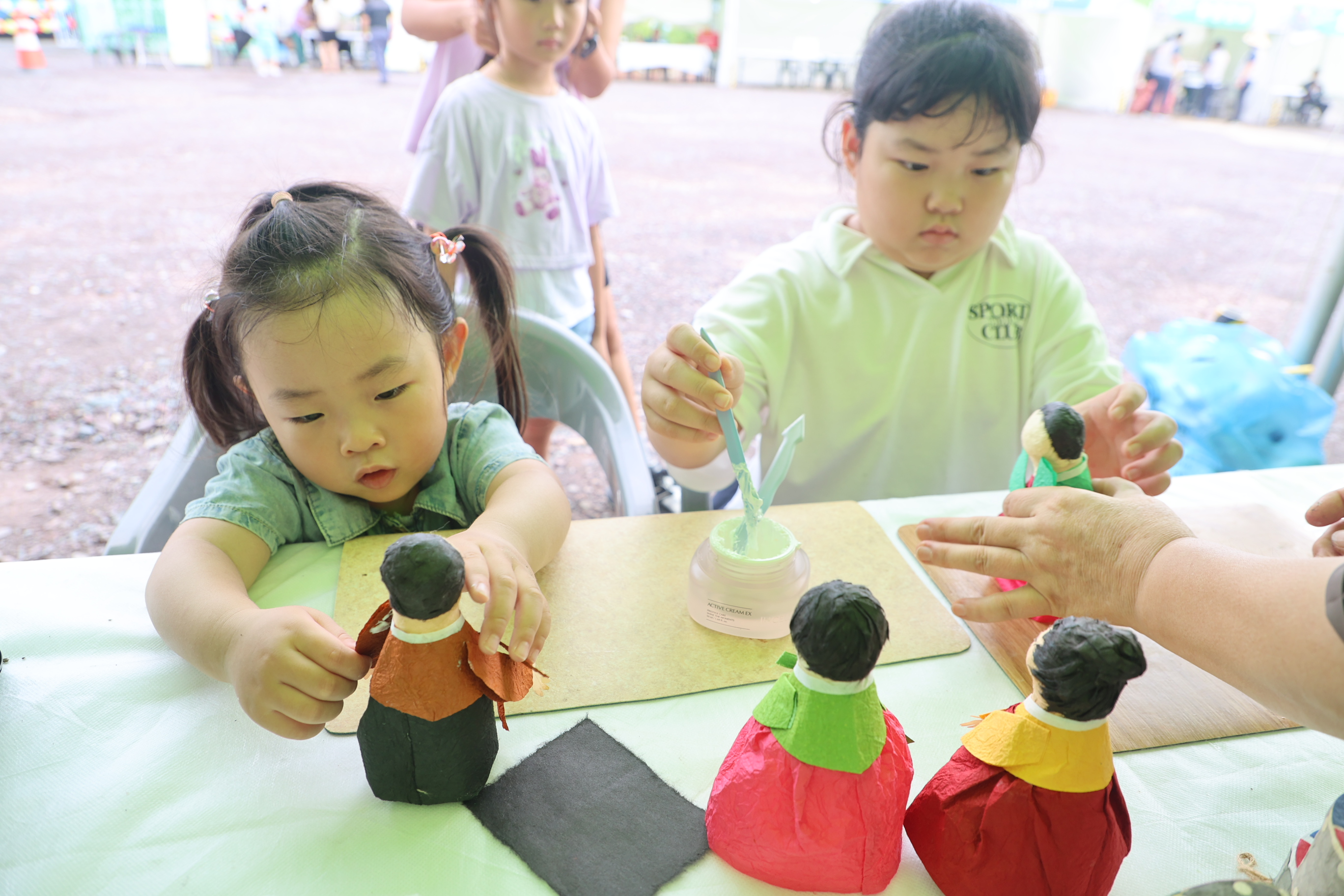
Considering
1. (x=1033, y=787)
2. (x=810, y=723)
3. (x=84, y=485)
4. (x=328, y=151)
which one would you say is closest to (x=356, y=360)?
(x=810, y=723)

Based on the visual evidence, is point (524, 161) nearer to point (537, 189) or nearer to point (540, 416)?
point (537, 189)

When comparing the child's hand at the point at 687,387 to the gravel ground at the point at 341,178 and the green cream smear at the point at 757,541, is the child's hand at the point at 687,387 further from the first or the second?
the gravel ground at the point at 341,178

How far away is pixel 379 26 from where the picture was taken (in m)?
6.23

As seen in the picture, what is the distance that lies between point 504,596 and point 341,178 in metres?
0.95

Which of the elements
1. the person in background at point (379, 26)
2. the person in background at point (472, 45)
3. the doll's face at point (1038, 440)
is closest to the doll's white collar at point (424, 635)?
the doll's face at point (1038, 440)

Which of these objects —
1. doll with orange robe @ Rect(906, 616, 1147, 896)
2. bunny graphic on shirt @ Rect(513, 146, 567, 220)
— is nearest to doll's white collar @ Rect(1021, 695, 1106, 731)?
doll with orange robe @ Rect(906, 616, 1147, 896)

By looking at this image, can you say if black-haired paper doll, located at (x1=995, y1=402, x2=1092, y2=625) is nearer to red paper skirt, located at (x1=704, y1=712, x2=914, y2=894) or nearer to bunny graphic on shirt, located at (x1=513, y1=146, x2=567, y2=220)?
red paper skirt, located at (x1=704, y1=712, x2=914, y2=894)

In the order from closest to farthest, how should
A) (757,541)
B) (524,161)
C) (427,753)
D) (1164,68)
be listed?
(427,753) < (757,541) < (524,161) < (1164,68)

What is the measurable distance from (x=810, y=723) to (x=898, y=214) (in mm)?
777

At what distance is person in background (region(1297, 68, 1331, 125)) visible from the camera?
689 centimetres

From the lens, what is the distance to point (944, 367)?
3.92 feet

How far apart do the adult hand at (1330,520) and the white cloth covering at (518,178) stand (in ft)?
3.89

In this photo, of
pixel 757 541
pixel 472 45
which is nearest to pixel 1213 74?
pixel 472 45

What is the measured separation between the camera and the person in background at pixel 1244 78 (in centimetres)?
748
